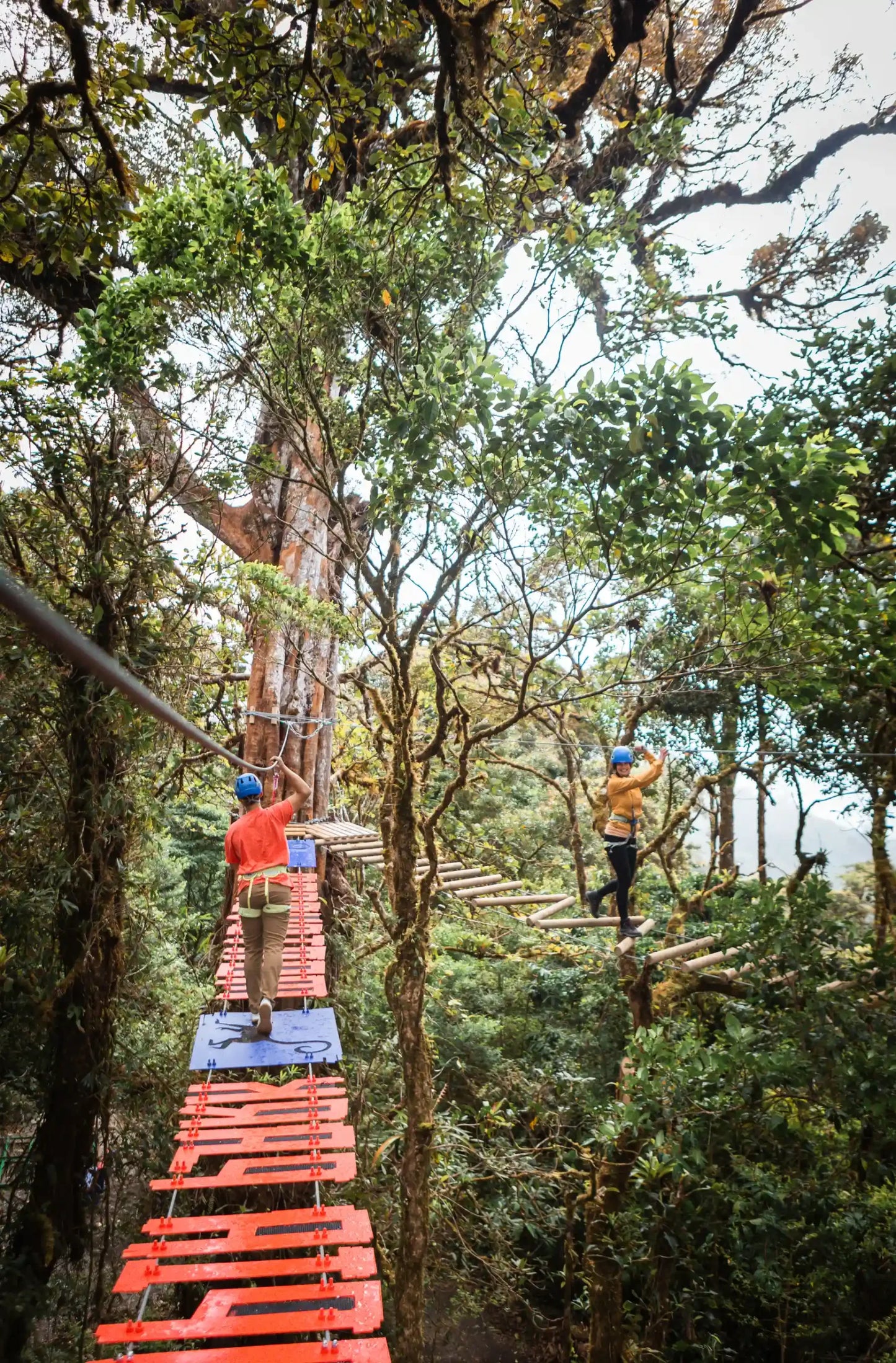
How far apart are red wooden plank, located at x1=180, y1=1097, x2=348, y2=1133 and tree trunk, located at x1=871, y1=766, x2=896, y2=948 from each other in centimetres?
312

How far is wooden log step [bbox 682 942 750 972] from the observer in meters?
3.66

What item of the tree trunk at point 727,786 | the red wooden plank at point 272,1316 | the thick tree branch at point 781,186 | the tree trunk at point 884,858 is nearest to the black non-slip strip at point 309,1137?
the red wooden plank at point 272,1316

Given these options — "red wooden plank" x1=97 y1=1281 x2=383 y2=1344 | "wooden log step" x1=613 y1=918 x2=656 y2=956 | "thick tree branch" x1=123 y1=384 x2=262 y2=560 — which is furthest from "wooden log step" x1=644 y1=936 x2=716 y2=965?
"thick tree branch" x1=123 y1=384 x2=262 y2=560

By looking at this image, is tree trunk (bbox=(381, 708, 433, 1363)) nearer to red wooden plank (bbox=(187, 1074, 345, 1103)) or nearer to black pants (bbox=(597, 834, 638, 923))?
red wooden plank (bbox=(187, 1074, 345, 1103))

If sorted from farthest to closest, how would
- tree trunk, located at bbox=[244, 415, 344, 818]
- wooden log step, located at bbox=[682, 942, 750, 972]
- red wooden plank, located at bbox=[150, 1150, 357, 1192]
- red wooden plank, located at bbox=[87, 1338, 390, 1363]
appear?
tree trunk, located at bbox=[244, 415, 344, 818], wooden log step, located at bbox=[682, 942, 750, 972], red wooden plank, located at bbox=[150, 1150, 357, 1192], red wooden plank, located at bbox=[87, 1338, 390, 1363]

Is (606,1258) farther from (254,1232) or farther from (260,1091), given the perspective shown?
(254,1232)

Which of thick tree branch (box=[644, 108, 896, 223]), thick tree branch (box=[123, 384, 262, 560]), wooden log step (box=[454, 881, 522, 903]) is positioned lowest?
wooden log step (box=[454, 881, 522, 903])

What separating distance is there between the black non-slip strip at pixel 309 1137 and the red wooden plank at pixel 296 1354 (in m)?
0.84

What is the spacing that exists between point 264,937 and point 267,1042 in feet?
1.33

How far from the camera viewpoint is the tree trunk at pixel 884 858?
4.42 meters

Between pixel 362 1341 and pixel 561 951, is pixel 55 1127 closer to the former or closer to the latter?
pixel 362 1341

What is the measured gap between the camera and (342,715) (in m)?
8.20

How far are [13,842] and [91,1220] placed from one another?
1568mm

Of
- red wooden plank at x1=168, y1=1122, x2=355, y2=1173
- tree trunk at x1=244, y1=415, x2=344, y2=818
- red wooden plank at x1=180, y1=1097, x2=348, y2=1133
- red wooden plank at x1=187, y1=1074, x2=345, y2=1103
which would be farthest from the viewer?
tree trunk at x1=244, y1=415, x2=344, y2=818
